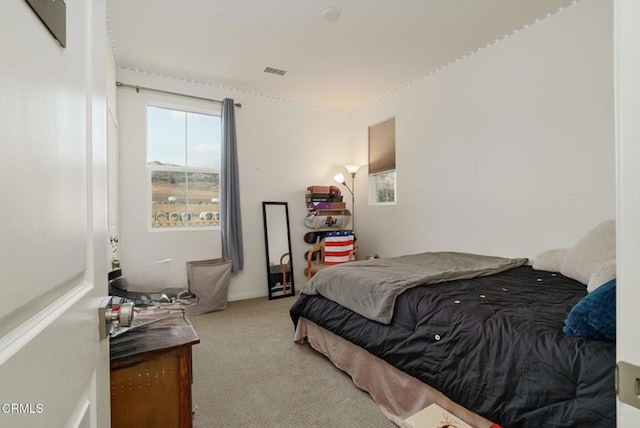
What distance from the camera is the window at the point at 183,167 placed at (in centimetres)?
Result: 369

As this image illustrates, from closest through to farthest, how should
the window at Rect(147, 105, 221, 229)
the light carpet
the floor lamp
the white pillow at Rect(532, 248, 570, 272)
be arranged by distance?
the light carpet, the white pillow at Rect(532, 248, 570, 272), the window at Rect(147, 105, 221, 229), the floor lamp

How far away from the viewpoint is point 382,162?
173 inches

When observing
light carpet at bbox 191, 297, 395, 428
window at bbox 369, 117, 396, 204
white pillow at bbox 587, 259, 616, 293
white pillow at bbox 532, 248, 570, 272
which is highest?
window at bbox 369, 117, 396, 204

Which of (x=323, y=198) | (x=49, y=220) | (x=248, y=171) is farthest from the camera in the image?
(x=323, y=198)

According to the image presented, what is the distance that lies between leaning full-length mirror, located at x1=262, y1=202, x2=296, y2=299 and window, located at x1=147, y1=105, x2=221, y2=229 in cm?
69

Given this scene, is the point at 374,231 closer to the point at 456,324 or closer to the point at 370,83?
the point at 370,83

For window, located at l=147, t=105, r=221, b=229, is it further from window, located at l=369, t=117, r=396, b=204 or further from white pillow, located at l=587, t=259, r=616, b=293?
white pillow, located at l=587, t=259, r=616, b=293

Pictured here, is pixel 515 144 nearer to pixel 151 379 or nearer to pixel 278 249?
pixel 278 249

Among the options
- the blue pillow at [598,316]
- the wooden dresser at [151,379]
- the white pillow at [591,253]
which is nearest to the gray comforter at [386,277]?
the white pillow at [591,253]

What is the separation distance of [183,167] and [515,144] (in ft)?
12.0

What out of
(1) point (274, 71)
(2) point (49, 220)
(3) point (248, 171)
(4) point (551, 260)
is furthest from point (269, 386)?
(1) point (274, 71)

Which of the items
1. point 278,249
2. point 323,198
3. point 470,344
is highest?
point 323,198

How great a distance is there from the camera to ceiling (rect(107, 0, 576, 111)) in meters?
2.48

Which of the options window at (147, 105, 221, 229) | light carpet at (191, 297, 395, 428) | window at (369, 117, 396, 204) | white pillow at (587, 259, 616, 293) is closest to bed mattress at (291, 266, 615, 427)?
white pillow at (587, 259, 616, 293)
